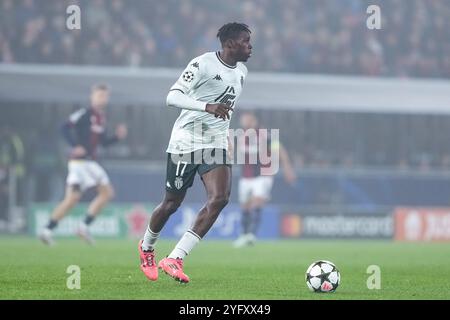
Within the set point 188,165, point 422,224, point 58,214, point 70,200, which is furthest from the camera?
point 422,224

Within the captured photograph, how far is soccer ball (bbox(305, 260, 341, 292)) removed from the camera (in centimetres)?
916

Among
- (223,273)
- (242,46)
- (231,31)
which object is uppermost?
(231,31)

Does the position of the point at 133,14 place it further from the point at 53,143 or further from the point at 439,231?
the point at 439,231

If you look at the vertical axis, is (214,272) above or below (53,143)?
below

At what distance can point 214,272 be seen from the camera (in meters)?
11.6

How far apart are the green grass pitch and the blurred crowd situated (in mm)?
7475

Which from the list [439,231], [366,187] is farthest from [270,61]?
[439,231]

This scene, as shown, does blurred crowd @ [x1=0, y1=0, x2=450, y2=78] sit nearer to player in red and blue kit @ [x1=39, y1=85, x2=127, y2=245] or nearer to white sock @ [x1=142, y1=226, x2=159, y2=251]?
player in red and blue kit @ [x1=39, y1=85, x2=127, y2=245]

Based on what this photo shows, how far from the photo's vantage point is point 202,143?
32.9ft

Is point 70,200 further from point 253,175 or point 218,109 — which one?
point 218,109

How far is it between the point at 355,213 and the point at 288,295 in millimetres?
14436

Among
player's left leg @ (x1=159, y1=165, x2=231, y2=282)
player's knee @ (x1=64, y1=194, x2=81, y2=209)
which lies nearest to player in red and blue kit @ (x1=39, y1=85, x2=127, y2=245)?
player's knee @ (x1=64, y1=194, x2=81, y2=209)

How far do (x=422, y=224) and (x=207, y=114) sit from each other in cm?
1408

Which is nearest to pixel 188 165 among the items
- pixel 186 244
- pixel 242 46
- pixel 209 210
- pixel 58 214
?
pixel 209 210
